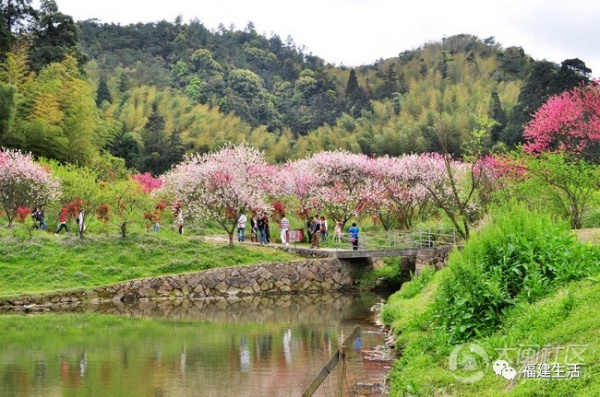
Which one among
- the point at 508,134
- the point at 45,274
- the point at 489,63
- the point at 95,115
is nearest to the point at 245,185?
the point at 45,274

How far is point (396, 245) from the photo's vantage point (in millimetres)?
34156

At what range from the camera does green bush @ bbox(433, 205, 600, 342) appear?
11836 millimetres

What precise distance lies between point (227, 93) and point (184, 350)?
87.2 meters

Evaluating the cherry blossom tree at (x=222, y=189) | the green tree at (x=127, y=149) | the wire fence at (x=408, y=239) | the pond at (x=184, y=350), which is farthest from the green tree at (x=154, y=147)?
the pond at (x=184, y=350)

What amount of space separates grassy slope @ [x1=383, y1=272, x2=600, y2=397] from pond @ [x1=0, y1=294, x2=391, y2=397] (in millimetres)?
1176

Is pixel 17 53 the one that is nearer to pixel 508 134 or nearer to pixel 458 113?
pixel 508 134

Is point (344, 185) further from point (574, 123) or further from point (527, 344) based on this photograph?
point (527, 344)

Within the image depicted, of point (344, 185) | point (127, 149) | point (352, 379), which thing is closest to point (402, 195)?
point (344, 185)

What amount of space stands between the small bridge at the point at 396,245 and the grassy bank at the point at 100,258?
175 cm

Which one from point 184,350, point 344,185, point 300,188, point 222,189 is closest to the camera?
point 184,350

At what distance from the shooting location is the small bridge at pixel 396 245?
105 ft

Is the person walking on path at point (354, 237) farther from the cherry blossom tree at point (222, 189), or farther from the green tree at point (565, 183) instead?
the green tree at point (565, 183)

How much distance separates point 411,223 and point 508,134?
18.8m

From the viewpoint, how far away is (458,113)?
2960 inches
